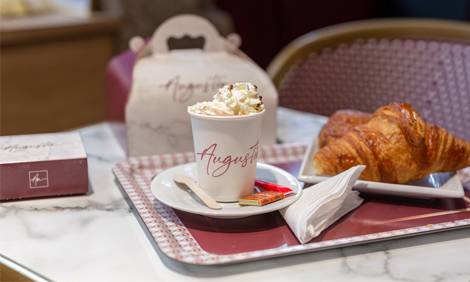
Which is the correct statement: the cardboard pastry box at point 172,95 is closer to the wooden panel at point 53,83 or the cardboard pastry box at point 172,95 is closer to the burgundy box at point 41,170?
the burgundy box at point 41,170

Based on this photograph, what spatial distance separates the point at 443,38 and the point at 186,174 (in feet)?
3.43

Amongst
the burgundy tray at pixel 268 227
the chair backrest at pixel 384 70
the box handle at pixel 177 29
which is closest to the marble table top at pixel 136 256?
the burgundy tray at pixel 268 227

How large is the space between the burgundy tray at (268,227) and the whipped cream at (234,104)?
0.15 meters

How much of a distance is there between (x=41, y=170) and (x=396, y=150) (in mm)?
555

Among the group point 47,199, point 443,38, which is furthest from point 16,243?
point 443,38

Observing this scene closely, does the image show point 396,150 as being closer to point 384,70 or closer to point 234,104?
point 234,104

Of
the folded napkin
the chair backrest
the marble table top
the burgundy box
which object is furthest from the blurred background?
the folded napkin

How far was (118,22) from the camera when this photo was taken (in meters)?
2.13

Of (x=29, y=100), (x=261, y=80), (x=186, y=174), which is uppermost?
(x=261, y=80)

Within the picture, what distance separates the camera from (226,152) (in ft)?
2.15

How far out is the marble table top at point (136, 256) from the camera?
0.55 m

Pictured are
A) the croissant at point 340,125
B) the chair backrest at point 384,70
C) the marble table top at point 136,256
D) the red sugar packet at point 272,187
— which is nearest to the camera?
the marble table top at point 136,256

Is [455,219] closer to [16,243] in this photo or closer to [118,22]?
[16,243]

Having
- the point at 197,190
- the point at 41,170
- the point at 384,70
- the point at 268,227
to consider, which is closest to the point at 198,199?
the point at 197,190
